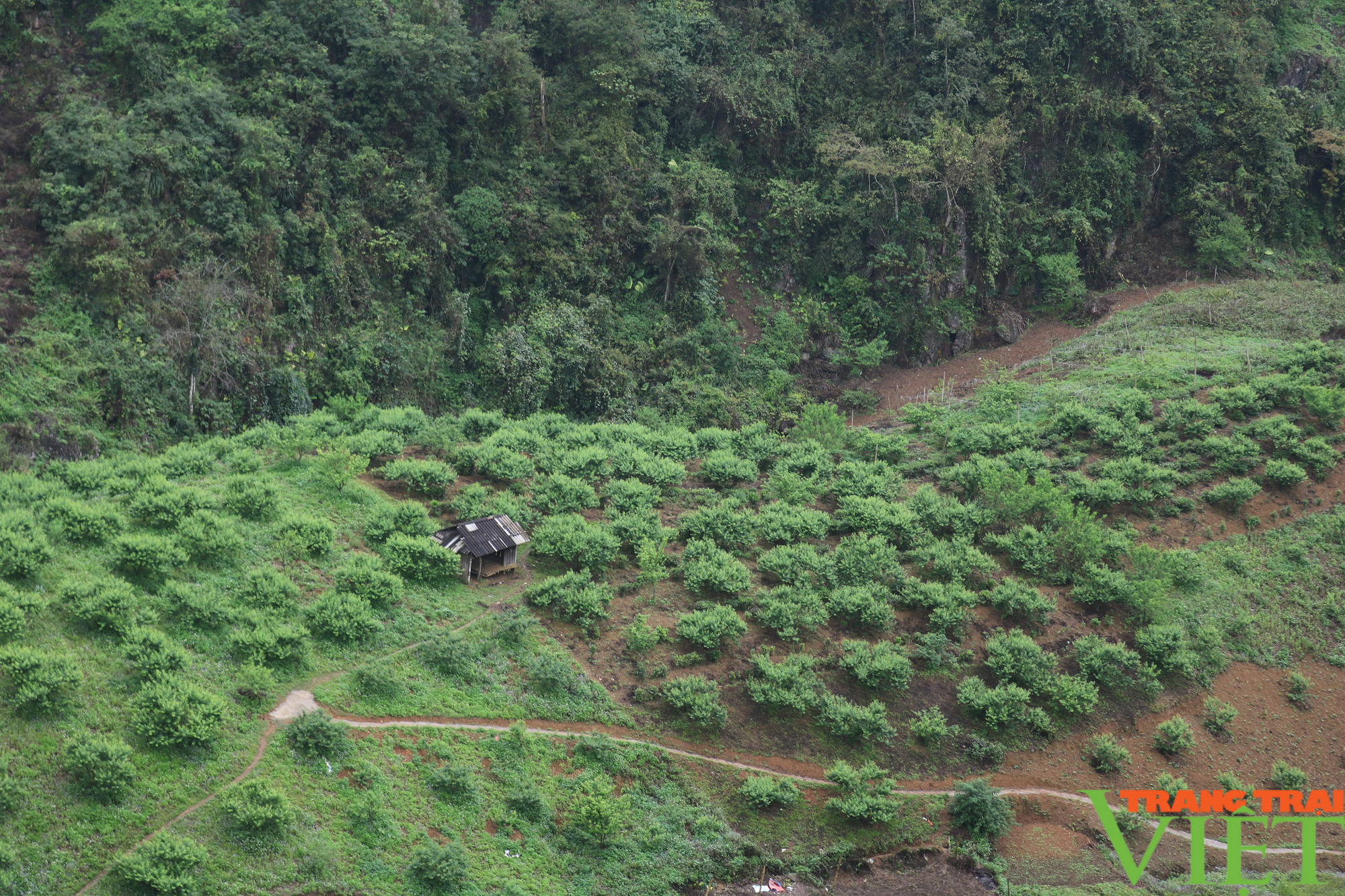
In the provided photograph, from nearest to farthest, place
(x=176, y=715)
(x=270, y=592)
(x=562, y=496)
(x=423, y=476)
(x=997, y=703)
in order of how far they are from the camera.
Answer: (x=176, y=715)
(x=270, y=592)
(x=997, y=703)
(x=423, y=476)
(x=562, y=496)

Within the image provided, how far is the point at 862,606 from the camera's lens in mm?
21125

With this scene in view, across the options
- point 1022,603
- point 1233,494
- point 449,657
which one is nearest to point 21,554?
point 449,657

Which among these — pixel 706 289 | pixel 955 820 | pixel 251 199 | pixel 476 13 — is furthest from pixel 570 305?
pixel 955 820

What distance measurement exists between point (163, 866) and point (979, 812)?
482 inches

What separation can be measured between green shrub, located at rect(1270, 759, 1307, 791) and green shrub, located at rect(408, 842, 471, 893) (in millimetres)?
14290

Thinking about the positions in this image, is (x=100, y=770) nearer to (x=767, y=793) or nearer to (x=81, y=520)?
(x=81, y=520)

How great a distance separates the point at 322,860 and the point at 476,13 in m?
29.1

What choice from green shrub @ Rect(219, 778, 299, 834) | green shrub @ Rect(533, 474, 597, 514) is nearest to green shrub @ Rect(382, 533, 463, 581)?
green shrub @ Rect(533, 474, 597, 514)

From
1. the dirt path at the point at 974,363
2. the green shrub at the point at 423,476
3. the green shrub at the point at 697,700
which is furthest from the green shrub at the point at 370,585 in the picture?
the dirt path at the point at 974,363

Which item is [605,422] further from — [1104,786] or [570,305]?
[1104,786]

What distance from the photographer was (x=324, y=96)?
30938mm

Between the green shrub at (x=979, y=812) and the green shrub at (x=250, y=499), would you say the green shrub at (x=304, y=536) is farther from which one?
the green shrub at (x=979, y=812)

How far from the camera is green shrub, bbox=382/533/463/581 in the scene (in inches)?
813

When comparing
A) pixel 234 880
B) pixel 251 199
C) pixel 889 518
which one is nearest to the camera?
pixel 234 880
